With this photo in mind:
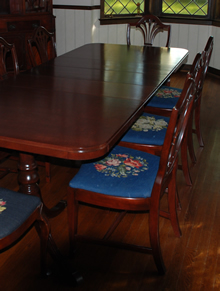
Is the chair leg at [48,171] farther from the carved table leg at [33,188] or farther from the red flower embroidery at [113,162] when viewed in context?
the red flower embroidery at [113,162]

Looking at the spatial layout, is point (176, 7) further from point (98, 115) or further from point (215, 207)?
point (98, 115)

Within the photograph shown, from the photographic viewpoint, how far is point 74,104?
1708mm

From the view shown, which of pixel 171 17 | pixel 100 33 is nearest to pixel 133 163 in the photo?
pixel 100 33

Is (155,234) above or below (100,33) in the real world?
below

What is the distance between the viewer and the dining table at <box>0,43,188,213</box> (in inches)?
51.1

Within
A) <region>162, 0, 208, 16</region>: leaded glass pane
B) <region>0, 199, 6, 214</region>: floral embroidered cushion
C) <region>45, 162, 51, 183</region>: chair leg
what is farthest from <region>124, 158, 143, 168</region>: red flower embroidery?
<region>162, 0, 208, 16</region>: leaded glass pane

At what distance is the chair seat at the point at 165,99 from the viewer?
2613 mm

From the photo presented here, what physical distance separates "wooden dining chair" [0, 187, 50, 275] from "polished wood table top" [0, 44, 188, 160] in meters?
0.25

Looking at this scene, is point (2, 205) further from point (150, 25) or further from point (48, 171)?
point (150, 25)

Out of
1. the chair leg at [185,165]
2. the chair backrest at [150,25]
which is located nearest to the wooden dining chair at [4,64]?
the chair leg at [185,165]

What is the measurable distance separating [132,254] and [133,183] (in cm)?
44

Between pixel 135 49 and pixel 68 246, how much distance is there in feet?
6.25

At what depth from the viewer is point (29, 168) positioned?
1716mm

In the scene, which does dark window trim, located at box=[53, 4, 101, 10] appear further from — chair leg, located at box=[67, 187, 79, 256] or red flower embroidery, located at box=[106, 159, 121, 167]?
chair leg, located at box=[67, 187, 79, 256]
